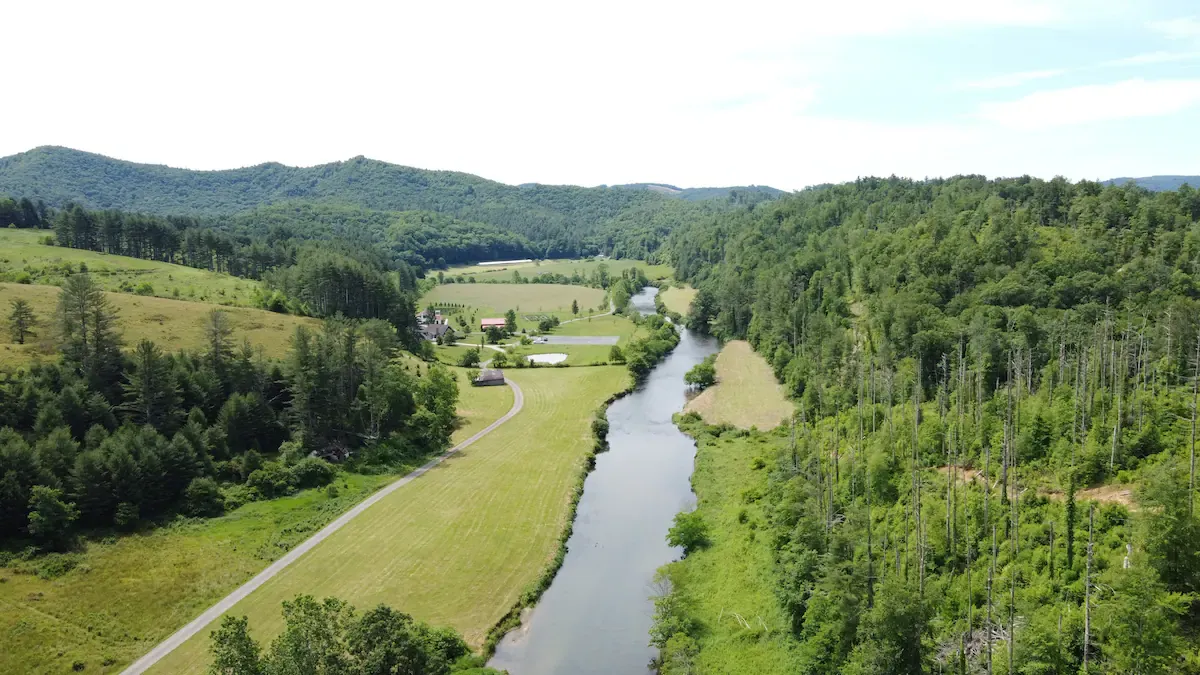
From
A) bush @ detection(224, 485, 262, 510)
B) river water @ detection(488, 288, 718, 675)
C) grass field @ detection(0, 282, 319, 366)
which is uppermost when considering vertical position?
grass field @ detection(0, 282, 319, 366)

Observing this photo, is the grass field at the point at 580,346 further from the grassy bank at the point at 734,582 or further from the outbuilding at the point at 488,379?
the grassy bank at the point at 734,582

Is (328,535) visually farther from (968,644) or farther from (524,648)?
(968,644)

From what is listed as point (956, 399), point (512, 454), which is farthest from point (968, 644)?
point (512, 454)

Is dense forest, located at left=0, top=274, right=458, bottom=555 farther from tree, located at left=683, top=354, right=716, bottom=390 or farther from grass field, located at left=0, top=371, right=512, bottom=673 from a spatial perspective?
tree, located at left=683, top=354, right=716, bottom=390

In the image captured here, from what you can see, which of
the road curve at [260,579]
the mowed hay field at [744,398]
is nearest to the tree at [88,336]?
the road curve at [260,579]

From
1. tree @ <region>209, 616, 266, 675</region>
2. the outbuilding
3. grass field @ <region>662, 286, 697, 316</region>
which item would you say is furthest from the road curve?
grass field @ <region>662, 286, 697, 316</region>
